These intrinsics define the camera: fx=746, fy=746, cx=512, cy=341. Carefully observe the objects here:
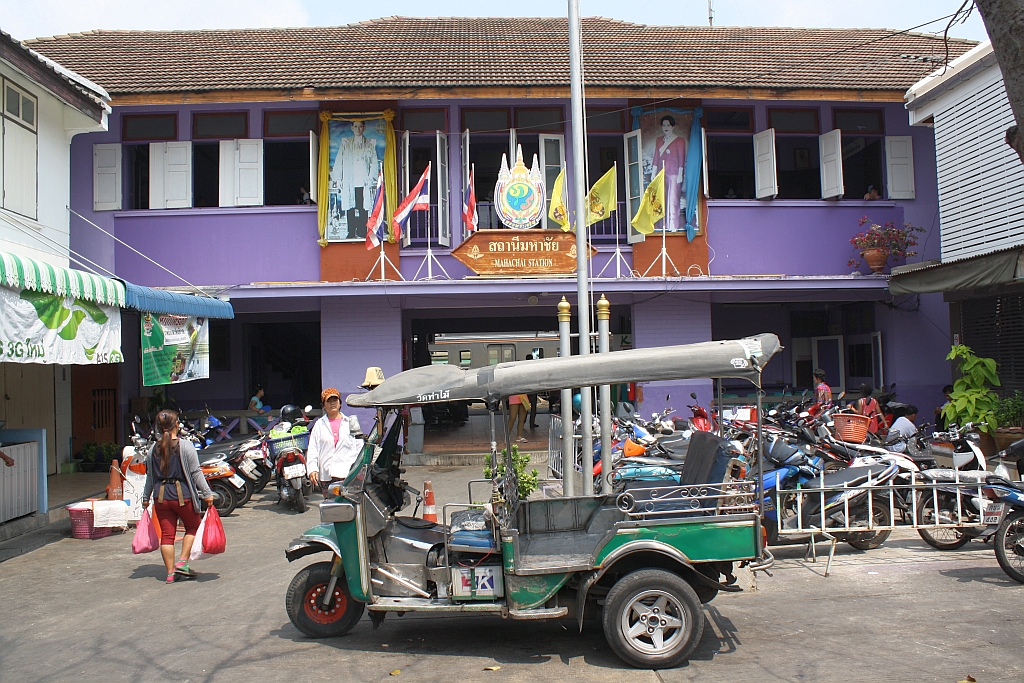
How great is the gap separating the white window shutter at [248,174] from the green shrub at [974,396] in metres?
12.7

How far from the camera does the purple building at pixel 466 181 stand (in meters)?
14.3

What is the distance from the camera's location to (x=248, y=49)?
17.3 metres

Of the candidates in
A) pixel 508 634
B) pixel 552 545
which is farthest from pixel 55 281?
pixel 552 545

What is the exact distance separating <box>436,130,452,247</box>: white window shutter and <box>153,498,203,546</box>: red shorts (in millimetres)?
8311

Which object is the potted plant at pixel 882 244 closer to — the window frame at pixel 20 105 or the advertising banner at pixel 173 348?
the advertising banner at pixel 173 348

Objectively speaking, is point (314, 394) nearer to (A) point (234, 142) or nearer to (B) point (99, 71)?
(A) point (234, 142)

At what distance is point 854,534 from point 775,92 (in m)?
9.61

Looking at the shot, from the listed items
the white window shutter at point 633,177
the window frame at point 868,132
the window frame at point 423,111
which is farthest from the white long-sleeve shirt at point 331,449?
the window frame at point 868,132

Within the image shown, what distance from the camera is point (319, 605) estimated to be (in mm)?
5461

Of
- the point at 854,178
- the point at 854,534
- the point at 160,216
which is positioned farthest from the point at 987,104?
the point at 160,216

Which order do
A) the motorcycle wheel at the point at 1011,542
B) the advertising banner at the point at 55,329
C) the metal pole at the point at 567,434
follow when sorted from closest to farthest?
the motorcycle wheel at the point at 1011,542 < the advertising banner at the point at 55,329 < the metal pole at the point at 567,434

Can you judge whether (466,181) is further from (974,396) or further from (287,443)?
(974,396)

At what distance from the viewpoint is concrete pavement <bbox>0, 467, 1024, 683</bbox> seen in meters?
4.82

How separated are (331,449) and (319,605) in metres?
2.97
